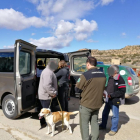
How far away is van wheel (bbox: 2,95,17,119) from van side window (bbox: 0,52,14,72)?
829mm

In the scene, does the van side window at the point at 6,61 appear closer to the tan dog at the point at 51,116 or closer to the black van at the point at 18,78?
the black van at the point at 18,78

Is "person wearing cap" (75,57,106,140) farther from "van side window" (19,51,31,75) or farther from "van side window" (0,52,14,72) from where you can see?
"van side window" (0,52,14,72)

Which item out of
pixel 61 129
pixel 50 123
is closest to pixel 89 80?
pixel 50 123

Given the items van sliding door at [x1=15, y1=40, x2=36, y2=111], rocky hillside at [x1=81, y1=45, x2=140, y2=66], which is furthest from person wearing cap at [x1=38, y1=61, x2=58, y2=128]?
rocky hillside at [x1=81, y1=45, x2=140, y2=66]

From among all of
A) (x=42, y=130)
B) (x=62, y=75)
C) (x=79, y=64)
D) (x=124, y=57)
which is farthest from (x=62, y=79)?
(x=124, y=57)

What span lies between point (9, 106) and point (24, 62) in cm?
144

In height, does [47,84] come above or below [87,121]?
above

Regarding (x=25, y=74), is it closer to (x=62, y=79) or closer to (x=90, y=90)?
(x=62, y=79)

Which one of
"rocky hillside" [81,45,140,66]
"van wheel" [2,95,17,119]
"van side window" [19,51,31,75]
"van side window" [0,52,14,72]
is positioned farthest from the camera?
"rocky hillside" [81,45,140,66]

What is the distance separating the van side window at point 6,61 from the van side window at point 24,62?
21.7 inches

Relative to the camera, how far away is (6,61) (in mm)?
4434

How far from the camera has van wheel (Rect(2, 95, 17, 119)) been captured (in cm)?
423

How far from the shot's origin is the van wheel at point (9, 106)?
13.9 ft

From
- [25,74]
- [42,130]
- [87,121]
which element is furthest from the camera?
[25,74]
